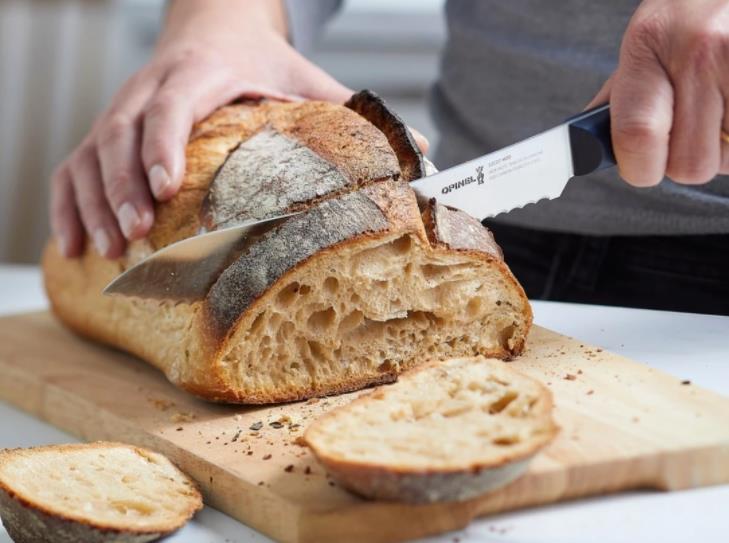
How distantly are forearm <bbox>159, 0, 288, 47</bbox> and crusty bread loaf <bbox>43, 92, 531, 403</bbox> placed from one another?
559mm

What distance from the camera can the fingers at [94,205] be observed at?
7.57 feet

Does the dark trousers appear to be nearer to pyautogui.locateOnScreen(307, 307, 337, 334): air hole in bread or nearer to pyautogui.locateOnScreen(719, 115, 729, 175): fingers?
pyautogui.locateOnScreen(719, 115, 729, 175): fingers

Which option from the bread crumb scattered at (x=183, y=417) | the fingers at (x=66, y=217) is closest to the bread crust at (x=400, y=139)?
the bread crumb scattered at (x=183, y=417)

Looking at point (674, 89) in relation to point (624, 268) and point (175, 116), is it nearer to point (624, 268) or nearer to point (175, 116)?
point (624, 268)

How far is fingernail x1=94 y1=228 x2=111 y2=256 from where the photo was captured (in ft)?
7.56

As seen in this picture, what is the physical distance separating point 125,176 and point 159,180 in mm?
133

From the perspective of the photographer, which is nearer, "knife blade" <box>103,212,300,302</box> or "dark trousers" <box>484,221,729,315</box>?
"knife blade" <box>103,212,300,302</box>

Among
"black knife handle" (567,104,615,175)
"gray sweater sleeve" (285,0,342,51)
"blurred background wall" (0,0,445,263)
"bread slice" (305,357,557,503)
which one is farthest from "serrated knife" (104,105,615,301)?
"blurred background wall" (0,0,445,263)

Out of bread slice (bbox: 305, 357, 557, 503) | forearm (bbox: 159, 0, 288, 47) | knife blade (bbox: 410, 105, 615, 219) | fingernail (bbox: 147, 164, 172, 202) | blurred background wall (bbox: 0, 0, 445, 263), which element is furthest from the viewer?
blurred background wall (bbox: 0, 0, 445, 263)

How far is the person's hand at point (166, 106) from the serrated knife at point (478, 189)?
262mm

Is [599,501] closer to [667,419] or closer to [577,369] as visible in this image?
[667,419]

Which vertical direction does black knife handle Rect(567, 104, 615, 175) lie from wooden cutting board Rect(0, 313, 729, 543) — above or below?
above

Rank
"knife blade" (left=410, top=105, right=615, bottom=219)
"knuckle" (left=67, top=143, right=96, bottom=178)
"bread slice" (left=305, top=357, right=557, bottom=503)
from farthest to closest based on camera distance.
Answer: "knuckle" (left=67, top=143, right=96, bottom=178) → "knife blade" (left=410, top=105, right=615, bottom=219) → "bread slice" (left=305, top=357, right=557, bottom=503)

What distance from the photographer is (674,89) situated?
6.13 feet
